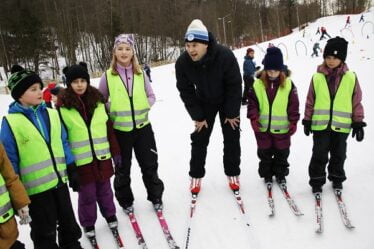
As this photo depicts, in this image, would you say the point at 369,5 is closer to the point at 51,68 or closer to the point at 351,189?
the point at 51,68

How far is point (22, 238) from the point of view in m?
3.06

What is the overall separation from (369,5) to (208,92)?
173ft

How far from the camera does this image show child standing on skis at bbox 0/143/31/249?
197 centimetres

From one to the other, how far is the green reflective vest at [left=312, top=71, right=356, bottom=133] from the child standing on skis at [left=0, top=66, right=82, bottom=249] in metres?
2.44

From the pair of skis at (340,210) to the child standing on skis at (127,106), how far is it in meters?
1.69

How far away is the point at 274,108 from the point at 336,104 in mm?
591

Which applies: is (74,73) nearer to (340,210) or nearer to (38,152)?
(38,152)

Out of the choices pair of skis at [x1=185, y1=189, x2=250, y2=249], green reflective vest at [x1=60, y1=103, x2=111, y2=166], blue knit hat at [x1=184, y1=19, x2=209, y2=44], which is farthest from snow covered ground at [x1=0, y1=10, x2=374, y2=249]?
blue knit hat at [x1=184, y1=19, x2=209, y2=44]

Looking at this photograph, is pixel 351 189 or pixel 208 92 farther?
pixel 351 189

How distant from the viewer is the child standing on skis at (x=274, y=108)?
3035 millimetres

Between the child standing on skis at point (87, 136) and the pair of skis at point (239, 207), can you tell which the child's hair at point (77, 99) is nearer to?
the child standing on skis at point (87, 136)

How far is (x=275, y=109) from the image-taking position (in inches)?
122

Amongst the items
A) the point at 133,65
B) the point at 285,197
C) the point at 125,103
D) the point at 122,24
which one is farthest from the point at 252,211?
the point at 122,24

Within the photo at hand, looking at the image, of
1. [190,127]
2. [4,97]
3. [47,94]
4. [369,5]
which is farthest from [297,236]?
[369,5]
